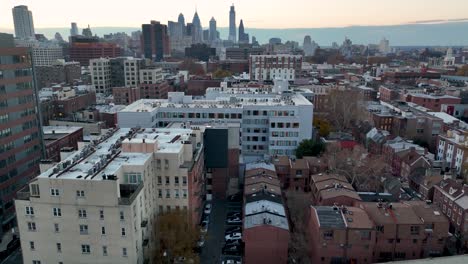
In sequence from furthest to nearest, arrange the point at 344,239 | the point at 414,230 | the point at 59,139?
the point at 59,139 < the point at 414,230 < the point at 344,239

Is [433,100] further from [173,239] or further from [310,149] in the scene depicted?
[173,239]

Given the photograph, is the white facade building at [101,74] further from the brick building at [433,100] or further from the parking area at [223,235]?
the brick building at [433,100]

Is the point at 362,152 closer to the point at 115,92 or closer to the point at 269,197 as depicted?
the point at 269,197

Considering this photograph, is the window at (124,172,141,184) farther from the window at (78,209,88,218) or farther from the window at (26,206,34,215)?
the window at (26,206,34,215)

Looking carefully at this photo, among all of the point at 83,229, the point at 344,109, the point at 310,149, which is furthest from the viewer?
the point at 344,109

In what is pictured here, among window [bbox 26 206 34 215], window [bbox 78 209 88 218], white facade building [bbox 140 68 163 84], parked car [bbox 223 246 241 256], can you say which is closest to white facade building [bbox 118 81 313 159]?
parked car [bbox 223 246 241 256]

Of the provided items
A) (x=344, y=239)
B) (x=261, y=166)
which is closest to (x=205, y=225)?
(x=261, y=166)

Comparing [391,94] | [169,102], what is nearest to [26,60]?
[169,102]
